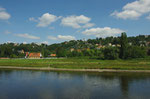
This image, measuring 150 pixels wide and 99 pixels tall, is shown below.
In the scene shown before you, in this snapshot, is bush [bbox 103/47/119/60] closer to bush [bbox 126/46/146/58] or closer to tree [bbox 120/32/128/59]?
tree [bbox 120/32/128/59]

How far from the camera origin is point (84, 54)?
113 metres

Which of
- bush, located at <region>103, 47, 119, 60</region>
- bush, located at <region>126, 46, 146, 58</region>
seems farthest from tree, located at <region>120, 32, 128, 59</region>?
bush, located at <region>103, 47, 119, 60</region>

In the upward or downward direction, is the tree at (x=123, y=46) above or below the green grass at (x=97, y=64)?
above

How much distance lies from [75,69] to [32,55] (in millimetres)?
84500

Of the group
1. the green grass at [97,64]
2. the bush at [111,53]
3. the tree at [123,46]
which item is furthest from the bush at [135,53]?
the green grass at [97,64]

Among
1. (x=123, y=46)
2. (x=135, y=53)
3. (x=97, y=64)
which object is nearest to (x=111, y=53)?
(x=123, y=46)

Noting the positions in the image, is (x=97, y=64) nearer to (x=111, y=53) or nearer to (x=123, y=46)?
(x=111, y=53)

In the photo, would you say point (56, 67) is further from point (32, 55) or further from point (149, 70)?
point (32, 55)

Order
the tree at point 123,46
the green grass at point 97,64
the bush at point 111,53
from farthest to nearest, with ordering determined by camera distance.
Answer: the tree at point 123,46, the bush at point 111,53, the green grass at point 97,64

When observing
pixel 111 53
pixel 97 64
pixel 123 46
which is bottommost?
pixel 97 64

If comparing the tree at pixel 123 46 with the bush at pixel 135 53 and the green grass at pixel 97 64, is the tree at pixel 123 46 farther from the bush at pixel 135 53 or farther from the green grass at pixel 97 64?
the green grass at pixel 97 64

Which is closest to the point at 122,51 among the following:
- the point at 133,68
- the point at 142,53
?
the point at 142,53

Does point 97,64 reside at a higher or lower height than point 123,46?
lower

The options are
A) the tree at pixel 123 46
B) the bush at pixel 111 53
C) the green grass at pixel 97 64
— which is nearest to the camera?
the green grass at pixel 97 64
